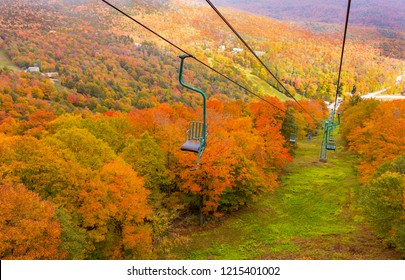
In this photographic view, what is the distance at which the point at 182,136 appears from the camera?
32.6 metres

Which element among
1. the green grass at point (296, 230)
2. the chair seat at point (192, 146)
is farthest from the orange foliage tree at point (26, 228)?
the green grass at point (296, 230)

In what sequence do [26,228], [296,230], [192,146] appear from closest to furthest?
[192,146], [26,228], [296,230]

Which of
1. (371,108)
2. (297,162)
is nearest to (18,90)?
(297,162)

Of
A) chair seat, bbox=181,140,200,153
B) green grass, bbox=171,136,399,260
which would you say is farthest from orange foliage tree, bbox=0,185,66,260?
green grass, bbox=171,136,399,260

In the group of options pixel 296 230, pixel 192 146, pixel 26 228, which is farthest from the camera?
pixel 296 230

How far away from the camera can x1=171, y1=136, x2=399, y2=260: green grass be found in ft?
81.4

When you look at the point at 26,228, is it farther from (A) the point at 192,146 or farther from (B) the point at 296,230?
(B) the point at 296,230

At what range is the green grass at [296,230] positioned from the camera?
81.4 ft

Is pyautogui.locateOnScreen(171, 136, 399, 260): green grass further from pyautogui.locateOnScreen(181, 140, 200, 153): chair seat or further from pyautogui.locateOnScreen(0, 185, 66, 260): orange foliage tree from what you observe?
pyautogui.locateOnScreen(181, 140, 200, 153): chair seat

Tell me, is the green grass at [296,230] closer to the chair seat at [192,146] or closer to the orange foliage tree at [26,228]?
the orange foliage tree at [26,228]

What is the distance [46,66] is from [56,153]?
5639 inches

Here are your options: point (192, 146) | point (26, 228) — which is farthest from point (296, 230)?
point (26, 228)

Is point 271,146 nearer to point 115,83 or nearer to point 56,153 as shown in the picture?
point 56,153

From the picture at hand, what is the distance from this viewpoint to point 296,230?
2855 centimetres
